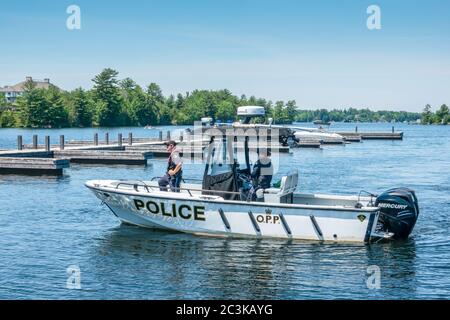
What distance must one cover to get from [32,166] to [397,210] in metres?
28.1

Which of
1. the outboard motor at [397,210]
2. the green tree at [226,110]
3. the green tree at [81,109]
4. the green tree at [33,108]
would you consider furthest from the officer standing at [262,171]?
the green tree at [81,109]

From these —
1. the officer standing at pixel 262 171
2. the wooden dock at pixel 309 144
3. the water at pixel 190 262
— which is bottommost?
the water at pixel 190 262

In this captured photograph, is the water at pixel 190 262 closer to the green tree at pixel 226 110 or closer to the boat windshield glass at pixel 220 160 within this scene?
the boat windshield glass at pixel 220 160

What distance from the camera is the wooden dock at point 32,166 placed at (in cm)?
4153

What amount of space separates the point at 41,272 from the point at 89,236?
16.4 feet

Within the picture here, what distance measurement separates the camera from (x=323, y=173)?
48.2m

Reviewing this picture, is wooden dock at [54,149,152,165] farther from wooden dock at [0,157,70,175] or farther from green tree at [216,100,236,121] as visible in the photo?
green tree at [216,100,236,121]

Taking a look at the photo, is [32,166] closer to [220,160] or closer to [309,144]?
[220,160]

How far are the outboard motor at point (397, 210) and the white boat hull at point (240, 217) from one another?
46 centimetres

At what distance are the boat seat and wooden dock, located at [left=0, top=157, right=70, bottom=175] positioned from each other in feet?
77.8

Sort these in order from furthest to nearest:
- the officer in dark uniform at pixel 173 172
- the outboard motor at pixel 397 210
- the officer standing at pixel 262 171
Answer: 1. the officer in dark uniform at pixel 173 172
2. the officer standing at pixel 262 171
3. the outboard motor at pixel 397 210

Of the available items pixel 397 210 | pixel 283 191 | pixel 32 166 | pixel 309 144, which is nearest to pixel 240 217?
pixel 283 191
